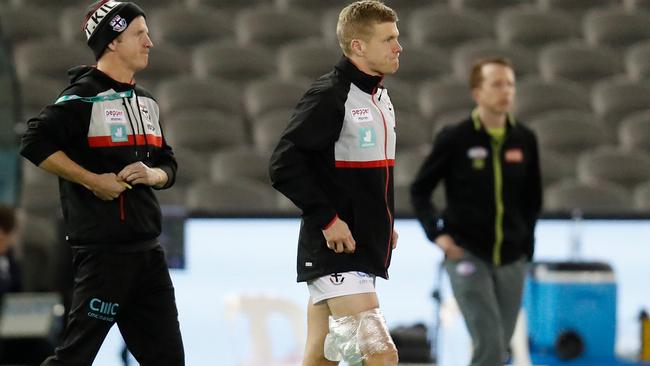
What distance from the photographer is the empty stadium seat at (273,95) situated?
31.7 feet

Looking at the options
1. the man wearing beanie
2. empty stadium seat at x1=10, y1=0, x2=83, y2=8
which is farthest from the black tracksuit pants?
empty stadium seat at x1=10, y1=0, x2=83, y2=8

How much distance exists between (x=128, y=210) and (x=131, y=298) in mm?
311

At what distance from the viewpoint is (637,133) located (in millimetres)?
9516

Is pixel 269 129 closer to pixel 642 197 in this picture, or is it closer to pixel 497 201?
pixel 642 197

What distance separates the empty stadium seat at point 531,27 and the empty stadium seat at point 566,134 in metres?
1.47

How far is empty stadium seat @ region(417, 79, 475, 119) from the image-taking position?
9.68 metres

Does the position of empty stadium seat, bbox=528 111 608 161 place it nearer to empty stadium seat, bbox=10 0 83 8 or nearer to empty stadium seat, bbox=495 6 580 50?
empty stadium seat, bbox=495 6 580 50

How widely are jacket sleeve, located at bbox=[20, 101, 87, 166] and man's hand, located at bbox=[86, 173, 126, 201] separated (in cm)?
18

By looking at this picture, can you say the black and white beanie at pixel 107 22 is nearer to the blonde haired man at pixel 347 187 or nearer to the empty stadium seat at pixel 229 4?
the blonde haired man at pixel 347 187

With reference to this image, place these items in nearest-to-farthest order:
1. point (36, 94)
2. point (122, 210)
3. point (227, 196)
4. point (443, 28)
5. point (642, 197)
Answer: point (122, 210) < point (227, 196) < point (642, 197) < point (36, 94) < point (443, 28)

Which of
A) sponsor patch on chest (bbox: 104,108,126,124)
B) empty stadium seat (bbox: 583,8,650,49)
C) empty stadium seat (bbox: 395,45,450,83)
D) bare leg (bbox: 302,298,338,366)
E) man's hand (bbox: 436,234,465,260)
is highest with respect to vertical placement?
empty stadium seat (bbox: 583,8,650,49)

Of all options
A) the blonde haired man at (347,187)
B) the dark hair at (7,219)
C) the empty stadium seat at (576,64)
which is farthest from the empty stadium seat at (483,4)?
the blonde haired man at (347,187)

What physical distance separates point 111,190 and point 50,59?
5839 millimetres

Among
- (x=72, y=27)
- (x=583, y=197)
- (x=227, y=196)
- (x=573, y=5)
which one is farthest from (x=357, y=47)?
(x=573, y=5)
